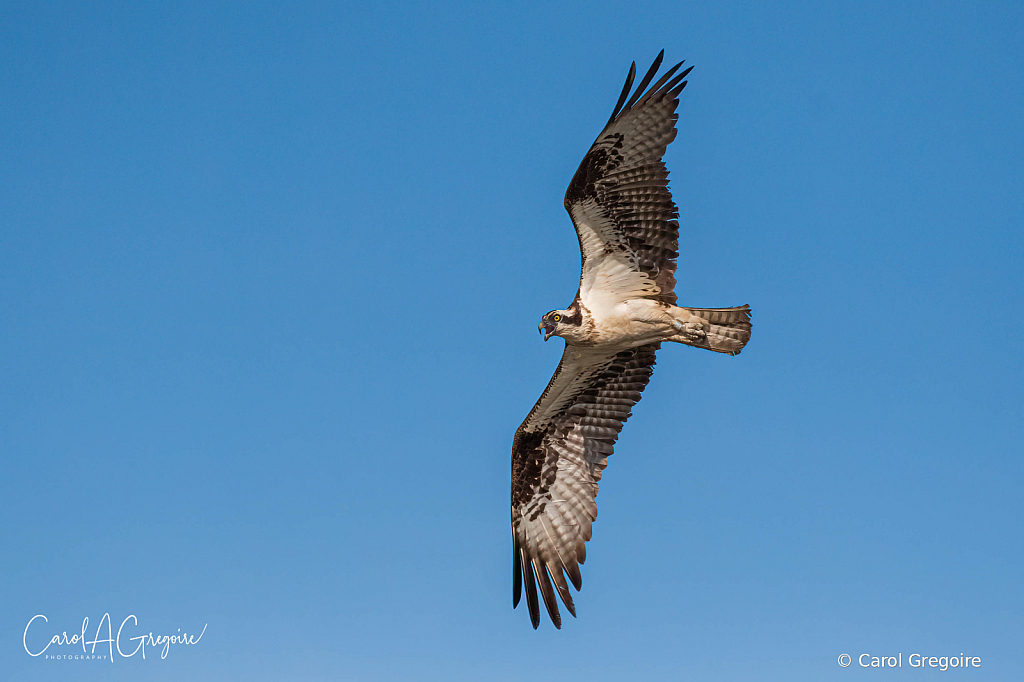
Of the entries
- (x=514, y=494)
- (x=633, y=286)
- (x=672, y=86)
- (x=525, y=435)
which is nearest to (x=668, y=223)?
(x=633, y=286)

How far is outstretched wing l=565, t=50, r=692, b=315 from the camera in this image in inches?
402

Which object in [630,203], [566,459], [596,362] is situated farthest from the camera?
[566,459]

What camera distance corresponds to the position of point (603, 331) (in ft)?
36.1

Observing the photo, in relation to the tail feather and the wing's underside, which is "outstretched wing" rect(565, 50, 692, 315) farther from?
the tail feather

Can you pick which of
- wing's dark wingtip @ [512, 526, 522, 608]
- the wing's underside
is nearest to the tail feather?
the wing's underside

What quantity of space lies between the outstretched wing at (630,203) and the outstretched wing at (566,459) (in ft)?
3.46

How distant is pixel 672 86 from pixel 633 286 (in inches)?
97.9

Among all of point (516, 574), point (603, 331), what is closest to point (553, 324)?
point (603, 331)

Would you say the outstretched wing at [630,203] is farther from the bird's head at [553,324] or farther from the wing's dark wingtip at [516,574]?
the wing's dark wingtip at [516,574]

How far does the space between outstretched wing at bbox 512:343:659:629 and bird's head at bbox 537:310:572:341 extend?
2.43ft

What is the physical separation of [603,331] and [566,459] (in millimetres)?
2252

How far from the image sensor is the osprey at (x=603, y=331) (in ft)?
33.7

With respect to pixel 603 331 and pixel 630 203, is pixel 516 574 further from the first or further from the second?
pixel 630 203

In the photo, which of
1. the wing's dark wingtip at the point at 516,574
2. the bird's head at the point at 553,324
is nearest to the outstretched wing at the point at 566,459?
the wing's dark wingtip at the point at 516,574
